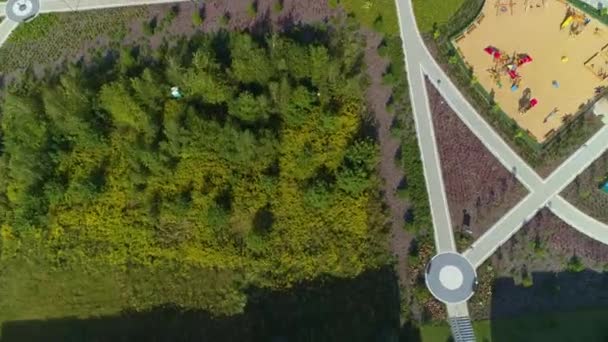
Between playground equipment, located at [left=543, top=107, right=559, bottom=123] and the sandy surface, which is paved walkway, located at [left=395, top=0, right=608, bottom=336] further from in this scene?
playground equipment, located at [left=543, top=107, right=559, bottom=123]

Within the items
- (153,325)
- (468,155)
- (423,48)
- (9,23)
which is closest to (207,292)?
(153,325)

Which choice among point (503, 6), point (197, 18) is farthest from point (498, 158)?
point (197, 18)

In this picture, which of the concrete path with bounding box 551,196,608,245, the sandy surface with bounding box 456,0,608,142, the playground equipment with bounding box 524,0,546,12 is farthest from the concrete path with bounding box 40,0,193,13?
the concrete path with bounding box 551,196,608,245

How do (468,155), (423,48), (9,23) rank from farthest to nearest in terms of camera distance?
(9,23)
(423,48)
(468,155)

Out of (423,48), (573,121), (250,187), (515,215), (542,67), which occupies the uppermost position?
(423,48)

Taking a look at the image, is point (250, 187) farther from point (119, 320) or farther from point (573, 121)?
point (573, 121)

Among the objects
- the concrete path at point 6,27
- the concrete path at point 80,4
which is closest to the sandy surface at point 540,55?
the concrete path at point 80,4
